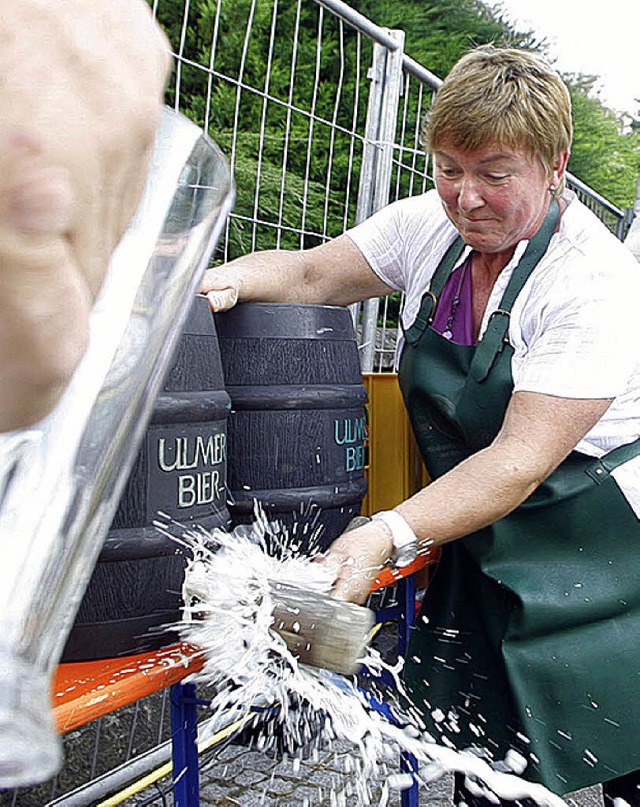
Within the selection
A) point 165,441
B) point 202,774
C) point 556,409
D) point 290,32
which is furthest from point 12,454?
point 290,32

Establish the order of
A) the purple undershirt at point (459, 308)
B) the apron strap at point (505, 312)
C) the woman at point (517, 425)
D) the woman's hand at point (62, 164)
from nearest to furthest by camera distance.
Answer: the woman's hand at point (62, 164), the woman at point (517, 425), the apron strap at point (505, 312), the purple undershirt at point (459, 308)

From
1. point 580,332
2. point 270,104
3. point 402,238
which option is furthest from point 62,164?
point 270,104

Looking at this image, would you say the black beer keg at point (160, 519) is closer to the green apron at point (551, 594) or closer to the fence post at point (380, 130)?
the green apron at point (551, 594)

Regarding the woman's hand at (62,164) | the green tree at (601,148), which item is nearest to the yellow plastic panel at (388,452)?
the woman's hand at (62,164)

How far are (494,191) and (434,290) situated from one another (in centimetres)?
30

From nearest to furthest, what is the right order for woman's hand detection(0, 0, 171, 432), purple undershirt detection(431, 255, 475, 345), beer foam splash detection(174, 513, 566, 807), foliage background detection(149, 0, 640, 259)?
woman's hand detection(0, 0, 171, 432) → beer foam splash detection(174, 513, 566, 807) → purple undershirt detection(431, 255, 475, 345) → foliage background detection(149, 0, 640, 259)

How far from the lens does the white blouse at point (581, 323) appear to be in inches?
73.2

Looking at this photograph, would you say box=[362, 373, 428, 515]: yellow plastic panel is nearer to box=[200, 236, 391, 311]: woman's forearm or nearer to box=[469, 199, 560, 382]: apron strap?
box=[200, 236, 391, 311]: woman's forearm

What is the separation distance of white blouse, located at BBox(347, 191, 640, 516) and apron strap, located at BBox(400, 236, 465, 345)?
18 mm

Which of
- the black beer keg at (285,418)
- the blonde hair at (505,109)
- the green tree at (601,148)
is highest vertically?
the green tree at (601,148)

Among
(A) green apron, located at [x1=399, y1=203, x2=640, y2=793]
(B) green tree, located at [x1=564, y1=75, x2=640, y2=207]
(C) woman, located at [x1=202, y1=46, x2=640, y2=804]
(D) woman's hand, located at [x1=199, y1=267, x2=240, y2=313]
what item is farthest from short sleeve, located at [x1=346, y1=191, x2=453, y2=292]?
(B) green tree, located at [x1=564, y1=75, x2=640, y2=207]

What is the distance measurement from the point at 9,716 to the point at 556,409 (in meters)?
1.45

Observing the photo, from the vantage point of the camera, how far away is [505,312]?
6.56 feet

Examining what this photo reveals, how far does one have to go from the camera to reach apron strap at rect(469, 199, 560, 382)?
2006 mm
